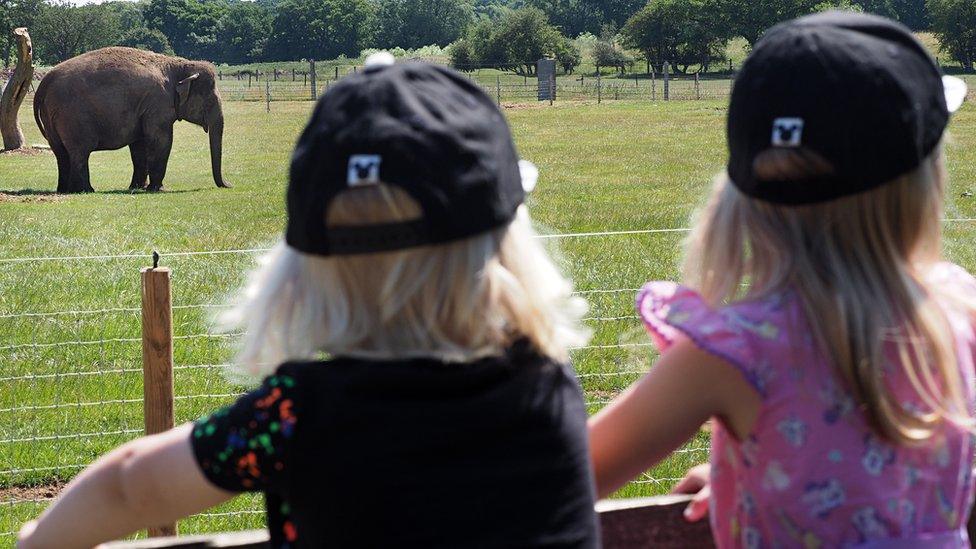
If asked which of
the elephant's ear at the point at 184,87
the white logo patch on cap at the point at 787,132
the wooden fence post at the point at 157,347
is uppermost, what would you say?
the white logo patch on cap at the point at 787,132

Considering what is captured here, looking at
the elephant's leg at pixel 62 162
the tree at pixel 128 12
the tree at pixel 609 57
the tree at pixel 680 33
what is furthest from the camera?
the tree at pixel 128 12

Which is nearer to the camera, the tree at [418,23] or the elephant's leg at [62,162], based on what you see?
the elephant's leg at [62,162]

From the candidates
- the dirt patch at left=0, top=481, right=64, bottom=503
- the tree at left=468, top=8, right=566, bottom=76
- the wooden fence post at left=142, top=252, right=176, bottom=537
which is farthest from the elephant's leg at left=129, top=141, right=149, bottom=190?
the tree at left=468, top=8, right=566, bottom=76

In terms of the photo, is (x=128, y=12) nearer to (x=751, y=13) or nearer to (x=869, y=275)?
(x=751, y=13)

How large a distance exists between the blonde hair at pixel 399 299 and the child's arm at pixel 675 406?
155 mm

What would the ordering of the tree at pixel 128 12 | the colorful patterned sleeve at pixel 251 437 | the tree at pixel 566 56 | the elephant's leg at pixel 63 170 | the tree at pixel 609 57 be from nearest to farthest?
1. the colorful patterned sleeve at pixel 251 437
2. the elephant's leg at pixel 63 170
3. the tree at pixel 566 56
4. the tree at pixel 609 57
5. the tree at pixel 128 12

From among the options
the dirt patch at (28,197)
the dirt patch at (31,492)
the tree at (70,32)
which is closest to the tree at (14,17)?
the tree at (70,32)

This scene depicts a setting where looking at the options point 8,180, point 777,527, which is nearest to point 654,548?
point 777,527

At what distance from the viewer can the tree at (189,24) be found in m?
96.7

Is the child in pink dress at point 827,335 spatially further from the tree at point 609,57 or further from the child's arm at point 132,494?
the tree at point 609,57

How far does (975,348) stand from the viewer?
1907 millimetres

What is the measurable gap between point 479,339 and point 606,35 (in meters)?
104

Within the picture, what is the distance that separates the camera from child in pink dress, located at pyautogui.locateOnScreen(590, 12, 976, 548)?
1.66 meters

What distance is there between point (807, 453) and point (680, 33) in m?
82.5
